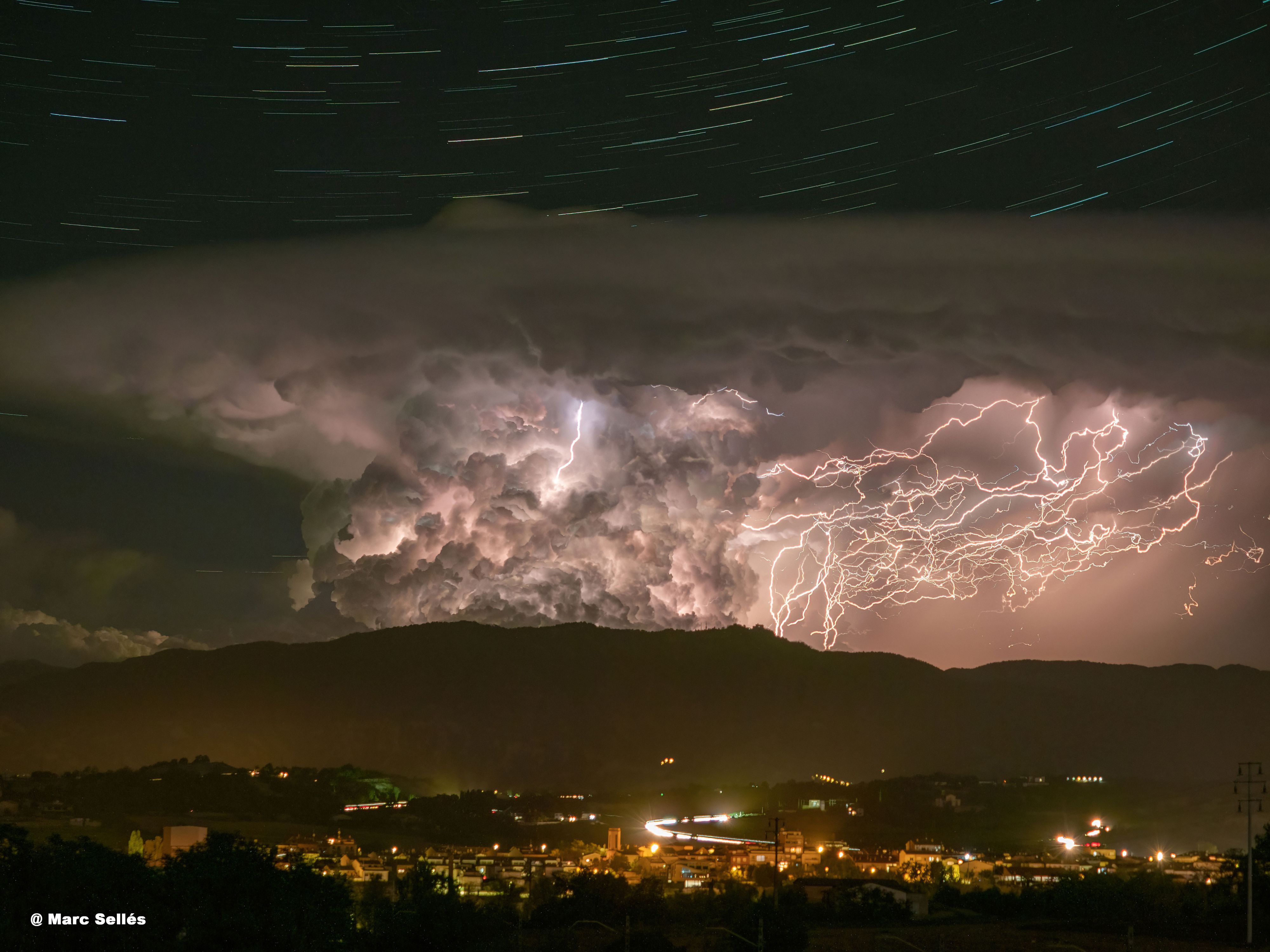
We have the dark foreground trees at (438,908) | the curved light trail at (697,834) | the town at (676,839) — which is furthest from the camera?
the curved light trail at (697,834)

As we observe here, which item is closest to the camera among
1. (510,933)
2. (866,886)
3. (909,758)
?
(510,933)

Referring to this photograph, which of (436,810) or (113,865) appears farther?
(436,810)

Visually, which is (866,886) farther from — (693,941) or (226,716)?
(226,716)

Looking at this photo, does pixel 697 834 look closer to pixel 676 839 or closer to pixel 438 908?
pixel 676 839

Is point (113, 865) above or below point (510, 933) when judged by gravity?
above

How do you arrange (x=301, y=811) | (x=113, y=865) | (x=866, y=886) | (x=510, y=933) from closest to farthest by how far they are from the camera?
(x=113, y=865), (x=510, y=933), (x=866, y=886), (x=301, y=811)

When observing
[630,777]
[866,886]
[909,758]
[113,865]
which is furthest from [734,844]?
[909,758]

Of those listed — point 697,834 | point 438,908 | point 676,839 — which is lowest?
point 697,834

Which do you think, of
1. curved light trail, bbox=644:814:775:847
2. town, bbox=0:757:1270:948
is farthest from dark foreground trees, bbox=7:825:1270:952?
curved light trail, bbox=644:814:775:847

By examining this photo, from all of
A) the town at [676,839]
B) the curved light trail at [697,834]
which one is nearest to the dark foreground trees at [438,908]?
the town at [676,839]

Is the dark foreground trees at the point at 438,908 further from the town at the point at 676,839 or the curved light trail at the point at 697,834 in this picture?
the curved light trail at the point at 697,834

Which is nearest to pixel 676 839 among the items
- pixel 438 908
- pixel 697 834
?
pixel 697 834
